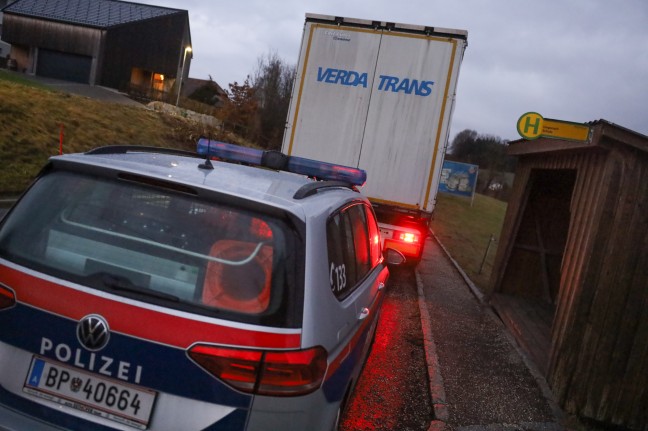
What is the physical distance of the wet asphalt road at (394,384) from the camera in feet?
14.5

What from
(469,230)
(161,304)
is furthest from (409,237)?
(469,230)

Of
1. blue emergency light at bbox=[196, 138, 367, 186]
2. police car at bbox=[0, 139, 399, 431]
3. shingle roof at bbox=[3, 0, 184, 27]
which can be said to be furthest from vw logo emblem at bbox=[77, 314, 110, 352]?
shingle roof at bbox=[3, 0, 184, 27]

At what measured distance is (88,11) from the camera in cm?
3862

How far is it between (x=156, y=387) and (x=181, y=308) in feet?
1.06

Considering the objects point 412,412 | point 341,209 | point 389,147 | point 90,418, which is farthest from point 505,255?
point 90,418

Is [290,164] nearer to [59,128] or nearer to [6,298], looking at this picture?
[6,298]

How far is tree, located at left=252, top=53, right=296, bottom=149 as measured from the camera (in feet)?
117

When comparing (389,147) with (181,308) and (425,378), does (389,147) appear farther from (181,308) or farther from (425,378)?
(181,308)

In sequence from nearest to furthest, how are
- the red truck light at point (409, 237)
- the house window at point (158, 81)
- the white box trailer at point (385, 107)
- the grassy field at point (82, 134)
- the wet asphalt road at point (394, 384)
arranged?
the wet asphalt road at point (394, 384) → the white box trailer at point (385, 107) → the red truck light at point (409, 237) → the grassy field at point (82, 134) → the house window at point (158, 81)

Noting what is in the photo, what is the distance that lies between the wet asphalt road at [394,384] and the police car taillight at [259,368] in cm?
224

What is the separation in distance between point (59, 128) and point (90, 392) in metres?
16.1

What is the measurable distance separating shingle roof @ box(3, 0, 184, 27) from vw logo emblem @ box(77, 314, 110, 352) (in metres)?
40.3

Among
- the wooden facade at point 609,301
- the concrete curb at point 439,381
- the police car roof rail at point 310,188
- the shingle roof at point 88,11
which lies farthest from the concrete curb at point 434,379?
the shingle roof at point 88,11

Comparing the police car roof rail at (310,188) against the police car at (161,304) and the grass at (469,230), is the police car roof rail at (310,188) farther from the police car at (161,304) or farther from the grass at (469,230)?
the grass at (469,230)
